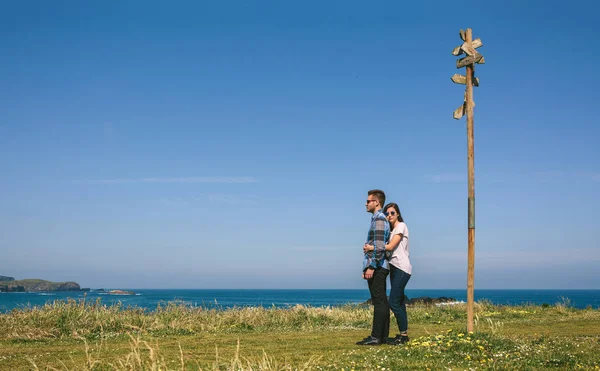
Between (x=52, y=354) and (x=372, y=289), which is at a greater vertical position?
(x=372, y=289)

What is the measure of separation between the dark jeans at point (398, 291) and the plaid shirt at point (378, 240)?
22cm

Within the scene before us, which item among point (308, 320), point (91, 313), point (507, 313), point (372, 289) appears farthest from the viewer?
point (507, 313)

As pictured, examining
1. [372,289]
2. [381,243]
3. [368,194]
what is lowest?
[372,289]

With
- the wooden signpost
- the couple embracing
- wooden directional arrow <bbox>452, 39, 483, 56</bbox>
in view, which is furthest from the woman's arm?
wooden directional arrow <bbox>452, 39, 483, 56</bbox>

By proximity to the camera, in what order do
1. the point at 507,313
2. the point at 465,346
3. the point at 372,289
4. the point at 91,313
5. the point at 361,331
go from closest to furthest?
the point at 465,346 < the point at 372,289 < the point at 361,331 < the point at 91,313 < the point at 507,313

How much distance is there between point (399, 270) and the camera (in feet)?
31.9

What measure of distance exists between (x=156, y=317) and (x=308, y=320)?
3996mm

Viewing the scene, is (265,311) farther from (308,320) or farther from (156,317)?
(156,317)

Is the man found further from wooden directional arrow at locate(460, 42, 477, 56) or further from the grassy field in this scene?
wooden directional arrow at locate(460, 42, 477, 56)

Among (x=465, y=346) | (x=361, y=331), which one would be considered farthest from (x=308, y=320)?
(x=465, y=346)

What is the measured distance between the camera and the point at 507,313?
1883 centimetres

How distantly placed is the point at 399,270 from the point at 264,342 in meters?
2.86

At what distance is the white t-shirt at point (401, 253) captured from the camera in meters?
9.74

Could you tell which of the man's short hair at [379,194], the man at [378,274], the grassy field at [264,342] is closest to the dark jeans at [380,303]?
the man at [378,274]
